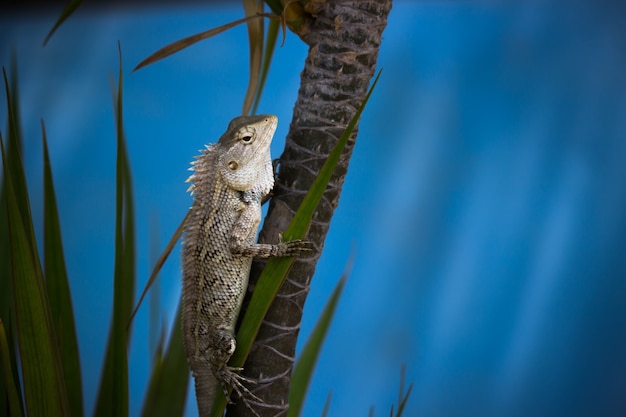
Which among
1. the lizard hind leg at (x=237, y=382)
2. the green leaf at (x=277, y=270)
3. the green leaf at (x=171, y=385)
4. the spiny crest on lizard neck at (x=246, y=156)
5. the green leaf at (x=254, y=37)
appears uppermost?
the green leaf at (x=254, y=37)

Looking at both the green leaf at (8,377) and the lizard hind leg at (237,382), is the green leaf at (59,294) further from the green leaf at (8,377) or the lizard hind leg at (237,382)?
the lizard hind leg at (237,382)

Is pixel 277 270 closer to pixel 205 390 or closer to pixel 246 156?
pixel 246 156

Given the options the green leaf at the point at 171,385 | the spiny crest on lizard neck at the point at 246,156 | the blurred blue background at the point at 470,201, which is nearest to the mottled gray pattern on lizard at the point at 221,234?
the spiny crest on lizard neck at the point at 246,156

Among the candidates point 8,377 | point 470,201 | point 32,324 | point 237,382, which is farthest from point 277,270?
point 470,201

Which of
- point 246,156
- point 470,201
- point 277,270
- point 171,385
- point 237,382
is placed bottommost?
point 171,385

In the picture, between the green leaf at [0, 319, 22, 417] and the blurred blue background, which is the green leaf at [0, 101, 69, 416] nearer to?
the green leaf at [0, 319, 22, 417]

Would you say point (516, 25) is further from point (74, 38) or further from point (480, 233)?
point (74, 38)
